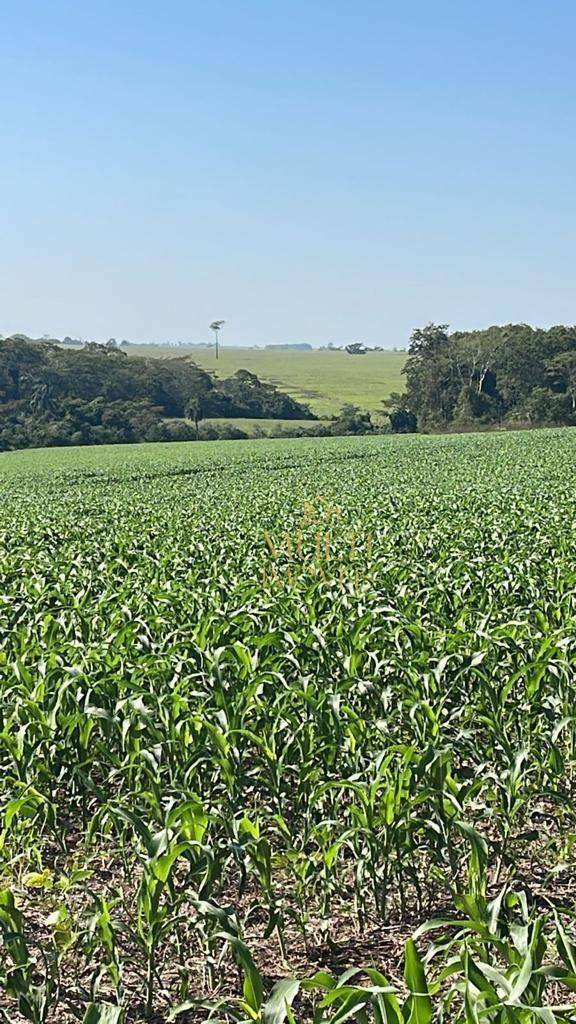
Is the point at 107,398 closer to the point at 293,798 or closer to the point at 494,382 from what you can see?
the point at 494,382

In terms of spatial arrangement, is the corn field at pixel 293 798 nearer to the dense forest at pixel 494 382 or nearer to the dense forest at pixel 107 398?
the dense forest at pixel 107 398

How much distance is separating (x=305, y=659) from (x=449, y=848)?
2202 mm

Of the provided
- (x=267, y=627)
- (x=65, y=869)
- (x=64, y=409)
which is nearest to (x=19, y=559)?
(x=267, y=627)

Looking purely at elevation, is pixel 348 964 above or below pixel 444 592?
below

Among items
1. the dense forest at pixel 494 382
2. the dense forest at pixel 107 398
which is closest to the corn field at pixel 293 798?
the dense forest at pixel 107 398

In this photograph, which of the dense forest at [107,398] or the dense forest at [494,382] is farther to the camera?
the dense forest at [494,382]

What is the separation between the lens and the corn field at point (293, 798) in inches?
129

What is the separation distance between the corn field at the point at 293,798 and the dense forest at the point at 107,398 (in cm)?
6839

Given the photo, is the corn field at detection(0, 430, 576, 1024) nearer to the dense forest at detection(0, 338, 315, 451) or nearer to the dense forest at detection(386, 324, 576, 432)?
the dense forest at detection(0, 338, 315, 451)

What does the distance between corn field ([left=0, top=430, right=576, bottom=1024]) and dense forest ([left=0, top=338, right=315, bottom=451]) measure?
68.4m

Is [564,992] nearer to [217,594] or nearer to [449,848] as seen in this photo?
[449,848]

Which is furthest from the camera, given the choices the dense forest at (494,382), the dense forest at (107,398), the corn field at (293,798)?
the dense forest at (494,382)

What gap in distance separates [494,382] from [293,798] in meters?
87.2

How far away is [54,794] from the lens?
215 inches
